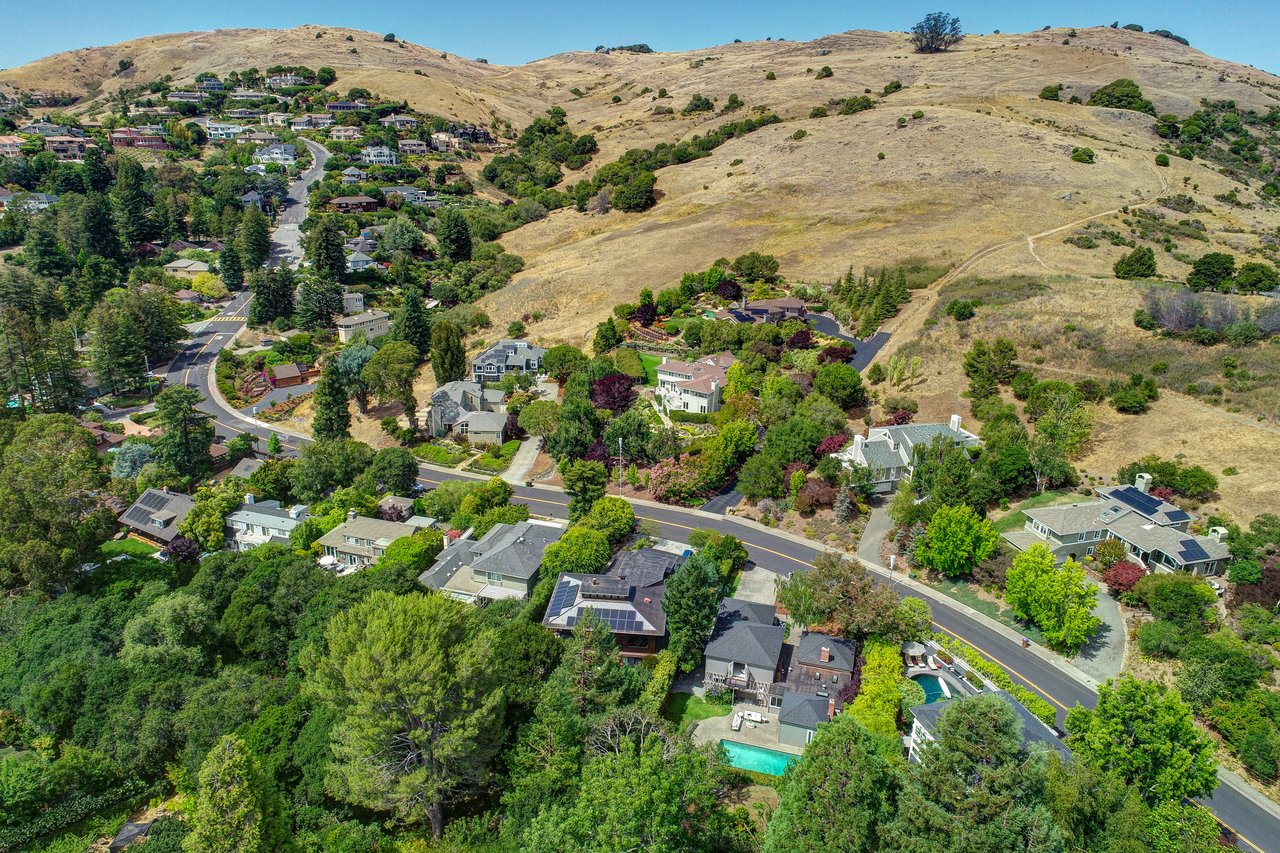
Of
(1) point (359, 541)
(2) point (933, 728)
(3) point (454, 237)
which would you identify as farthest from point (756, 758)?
(3) point (454, 237)

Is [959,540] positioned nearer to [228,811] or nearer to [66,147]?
[228,811]

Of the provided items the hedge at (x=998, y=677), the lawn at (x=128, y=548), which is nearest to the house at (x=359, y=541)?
the lawn at (x=128, y=548)

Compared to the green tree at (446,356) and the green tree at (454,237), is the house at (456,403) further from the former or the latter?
the green tree at (454,237)

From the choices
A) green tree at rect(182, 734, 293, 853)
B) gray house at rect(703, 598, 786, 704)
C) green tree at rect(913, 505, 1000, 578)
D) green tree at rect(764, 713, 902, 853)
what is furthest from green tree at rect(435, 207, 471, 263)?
green tree at rect(764, 713, 902, 853)

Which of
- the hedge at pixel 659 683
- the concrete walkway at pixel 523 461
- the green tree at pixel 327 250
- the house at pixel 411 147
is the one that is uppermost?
the house at pixel 411 147

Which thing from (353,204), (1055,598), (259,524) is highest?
(353,204)

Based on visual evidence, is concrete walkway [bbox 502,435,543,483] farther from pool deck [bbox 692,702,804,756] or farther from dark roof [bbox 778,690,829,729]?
dark roof [bbox 778,690,829,729]
